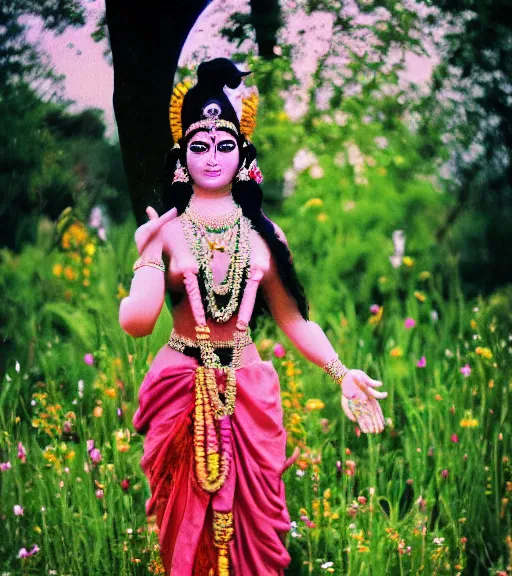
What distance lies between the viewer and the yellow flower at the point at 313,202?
190 inches

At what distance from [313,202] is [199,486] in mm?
2982

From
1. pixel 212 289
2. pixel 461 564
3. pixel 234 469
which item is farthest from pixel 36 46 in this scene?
pixel 461 564

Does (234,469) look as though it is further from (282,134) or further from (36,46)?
(282,134)

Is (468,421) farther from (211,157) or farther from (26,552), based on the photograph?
(26,552)

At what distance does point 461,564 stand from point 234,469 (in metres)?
1.18

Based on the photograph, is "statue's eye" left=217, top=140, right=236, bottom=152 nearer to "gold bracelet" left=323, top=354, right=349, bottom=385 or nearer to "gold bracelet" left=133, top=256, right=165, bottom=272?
"gold bracelet" left=133, top=256, right=165, bottom=272

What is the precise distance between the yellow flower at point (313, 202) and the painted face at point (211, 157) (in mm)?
2595

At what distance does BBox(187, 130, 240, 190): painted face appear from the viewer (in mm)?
2254

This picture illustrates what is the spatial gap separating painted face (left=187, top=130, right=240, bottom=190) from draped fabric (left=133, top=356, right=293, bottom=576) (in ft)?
1.88

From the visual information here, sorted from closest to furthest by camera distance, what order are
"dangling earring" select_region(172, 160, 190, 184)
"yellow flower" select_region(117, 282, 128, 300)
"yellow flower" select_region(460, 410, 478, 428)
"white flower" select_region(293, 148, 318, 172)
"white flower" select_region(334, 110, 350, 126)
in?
"dangling earring" select_region(172, 160, 190, 184) < "yellow flower" select_region(460, 410, 478, 428) < "yellow flower" select_region(117, 282, 128, 300) < "white flower" select_region(334, 110, 350, 126) < "white flower" select_region(293, 148, 318, 172)

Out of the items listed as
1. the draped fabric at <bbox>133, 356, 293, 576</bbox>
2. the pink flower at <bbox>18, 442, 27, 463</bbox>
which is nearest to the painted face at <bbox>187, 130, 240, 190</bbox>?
the draped fabric at <bbox>133, 356, 293, 576</bbox>

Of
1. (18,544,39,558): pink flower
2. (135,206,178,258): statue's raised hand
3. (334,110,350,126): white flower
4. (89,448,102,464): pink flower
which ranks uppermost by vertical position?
(334,110,350,126): white flower

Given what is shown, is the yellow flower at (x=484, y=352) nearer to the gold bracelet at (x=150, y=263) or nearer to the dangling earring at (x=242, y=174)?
the dangling earring at (x=242, y=174)

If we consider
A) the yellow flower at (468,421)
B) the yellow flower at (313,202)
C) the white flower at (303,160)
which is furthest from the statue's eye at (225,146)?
the yellow flower at (313,202)
